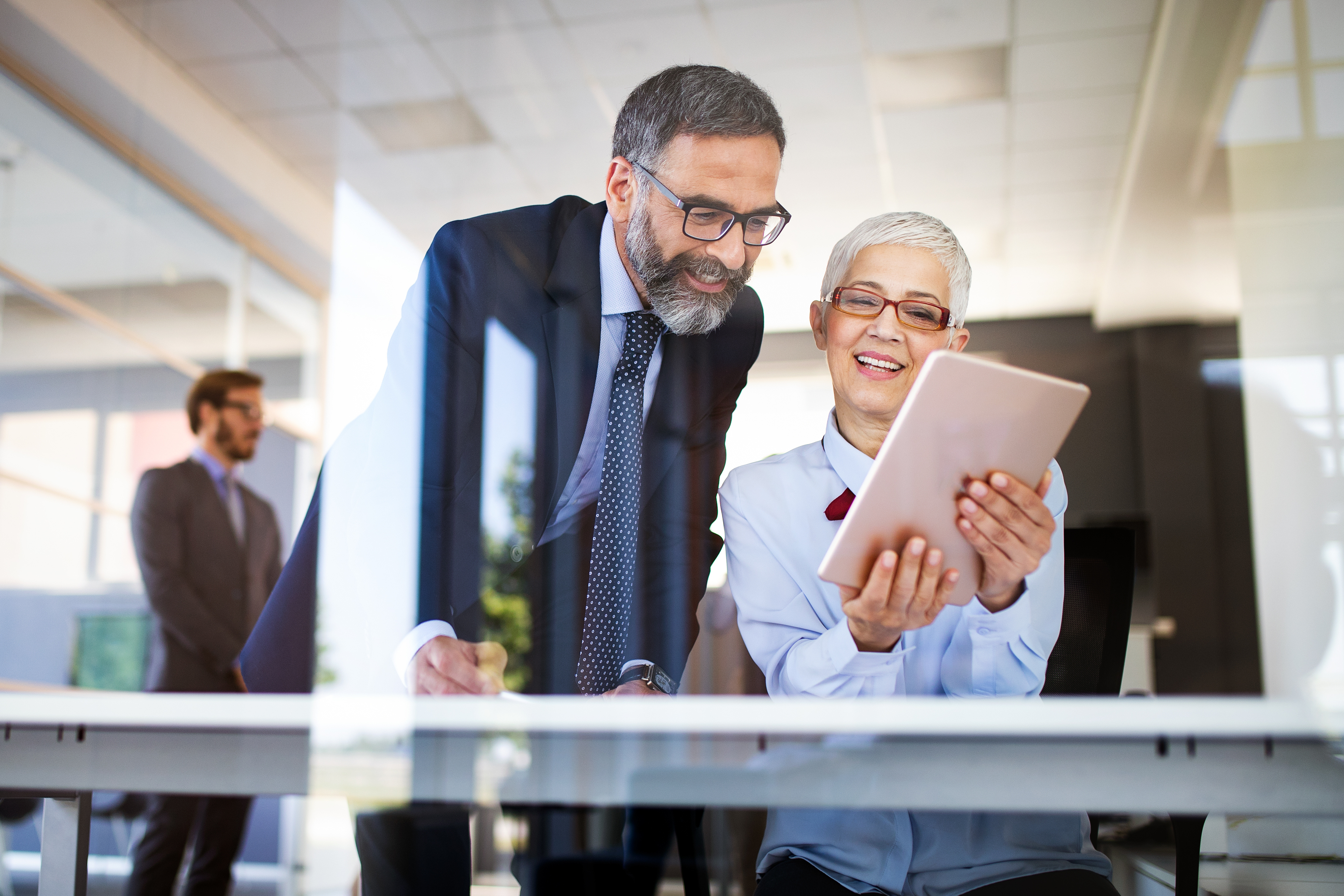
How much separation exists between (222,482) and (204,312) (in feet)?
5.73

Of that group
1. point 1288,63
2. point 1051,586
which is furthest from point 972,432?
point 1288,63

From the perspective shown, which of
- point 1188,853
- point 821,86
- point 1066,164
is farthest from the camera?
point 1066,164

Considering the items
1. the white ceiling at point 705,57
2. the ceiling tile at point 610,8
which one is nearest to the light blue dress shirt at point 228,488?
the white ceiling at point 705,57

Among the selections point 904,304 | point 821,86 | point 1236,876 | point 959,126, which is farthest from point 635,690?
point 959,126

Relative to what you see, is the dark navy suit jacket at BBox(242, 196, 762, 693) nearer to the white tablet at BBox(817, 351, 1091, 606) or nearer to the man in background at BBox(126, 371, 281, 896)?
the white tablet at BBox(817, 351, 1091, 606)

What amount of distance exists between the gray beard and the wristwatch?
21.6 inches

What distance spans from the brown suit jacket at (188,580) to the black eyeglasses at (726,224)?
2.45 metres

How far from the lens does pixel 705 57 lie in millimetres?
2229

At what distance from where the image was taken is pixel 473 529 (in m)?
1.70

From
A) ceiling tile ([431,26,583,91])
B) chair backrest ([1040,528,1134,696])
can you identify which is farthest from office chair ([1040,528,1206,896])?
ceiling tile ([431,26,583,91])

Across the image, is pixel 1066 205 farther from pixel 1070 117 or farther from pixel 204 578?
pixel 204 578

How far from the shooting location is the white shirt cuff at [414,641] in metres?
1.41

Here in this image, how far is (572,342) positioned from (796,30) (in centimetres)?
219

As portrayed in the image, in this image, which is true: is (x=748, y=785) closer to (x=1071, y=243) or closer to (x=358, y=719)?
(x=358, y=719)
